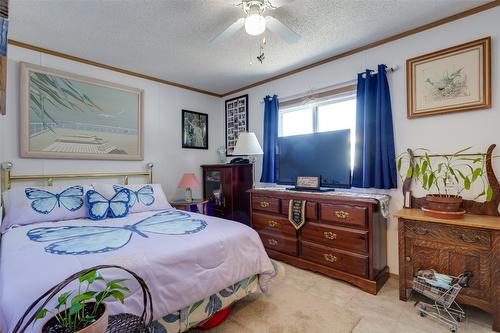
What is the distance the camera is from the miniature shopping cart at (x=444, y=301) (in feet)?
5.88

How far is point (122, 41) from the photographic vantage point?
102 inches

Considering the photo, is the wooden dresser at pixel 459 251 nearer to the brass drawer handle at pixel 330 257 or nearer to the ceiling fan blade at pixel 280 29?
the brass drawer handle at pixel 330 257

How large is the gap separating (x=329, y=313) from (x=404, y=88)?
2262 millimetres

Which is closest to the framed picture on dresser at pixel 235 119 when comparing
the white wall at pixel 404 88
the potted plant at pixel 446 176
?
the white wall at pixel 404 88

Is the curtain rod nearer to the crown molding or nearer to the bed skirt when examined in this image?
the crown molding

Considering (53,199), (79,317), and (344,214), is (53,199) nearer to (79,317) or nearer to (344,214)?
(79,317)

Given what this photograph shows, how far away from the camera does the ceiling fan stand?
180 centimetres

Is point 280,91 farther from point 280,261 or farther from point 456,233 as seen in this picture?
point 456,233

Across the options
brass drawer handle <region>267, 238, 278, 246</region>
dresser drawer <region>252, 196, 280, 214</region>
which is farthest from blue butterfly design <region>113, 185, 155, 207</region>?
brass drawer handle <region>267, 238, 278, 246</region>

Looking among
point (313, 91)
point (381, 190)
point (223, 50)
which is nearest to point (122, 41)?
point (223, 50)

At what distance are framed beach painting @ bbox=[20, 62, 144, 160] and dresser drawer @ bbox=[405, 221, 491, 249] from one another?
332cm

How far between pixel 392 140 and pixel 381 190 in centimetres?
54

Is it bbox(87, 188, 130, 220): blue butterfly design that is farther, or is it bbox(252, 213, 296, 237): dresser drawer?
bbox(252, 213, 296, 237): dresser drawer

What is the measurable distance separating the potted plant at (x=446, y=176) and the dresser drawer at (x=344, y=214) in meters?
0.50
